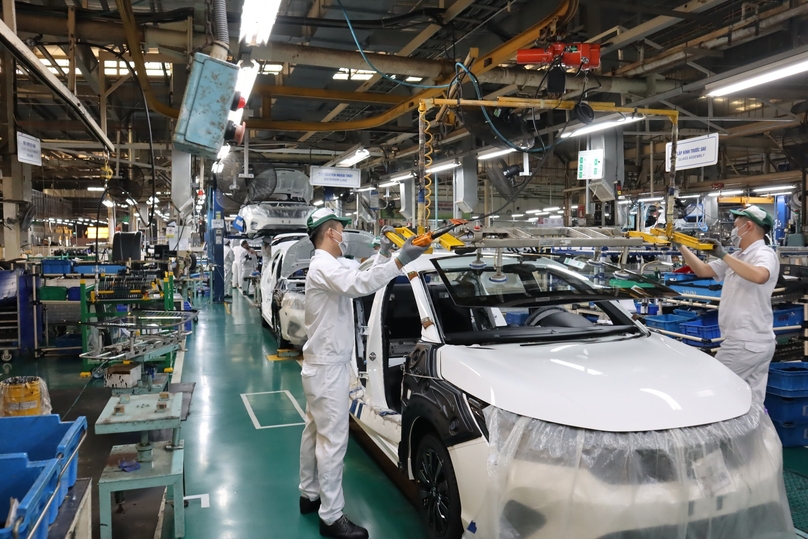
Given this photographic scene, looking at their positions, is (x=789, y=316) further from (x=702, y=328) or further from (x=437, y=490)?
(x=437, y=490)

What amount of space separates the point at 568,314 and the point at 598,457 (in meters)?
1.79

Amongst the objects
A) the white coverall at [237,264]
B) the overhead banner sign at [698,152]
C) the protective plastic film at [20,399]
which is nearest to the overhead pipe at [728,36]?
the overhead banner sign at [698,152]

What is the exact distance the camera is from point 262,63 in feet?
24.3

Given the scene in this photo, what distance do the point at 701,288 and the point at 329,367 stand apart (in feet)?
13.1

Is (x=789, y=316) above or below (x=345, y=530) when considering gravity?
above

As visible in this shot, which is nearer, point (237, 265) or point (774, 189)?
point (774, 189)

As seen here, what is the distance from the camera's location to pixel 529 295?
3141 millimetres

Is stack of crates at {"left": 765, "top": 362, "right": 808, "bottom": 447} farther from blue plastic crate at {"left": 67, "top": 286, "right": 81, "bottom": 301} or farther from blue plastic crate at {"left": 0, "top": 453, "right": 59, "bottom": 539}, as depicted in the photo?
blue plastic crate at {"left": 67, "top": 286, "right": 81, "bottom": 301}

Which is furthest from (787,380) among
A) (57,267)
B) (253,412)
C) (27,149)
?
(27,149)

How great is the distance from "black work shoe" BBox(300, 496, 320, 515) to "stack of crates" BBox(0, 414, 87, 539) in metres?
1.44

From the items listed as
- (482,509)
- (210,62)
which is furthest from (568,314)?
(210,62)

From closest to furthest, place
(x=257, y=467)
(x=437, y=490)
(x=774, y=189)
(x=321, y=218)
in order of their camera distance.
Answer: (x=437, y=490) → (x=321, y=218) → (x=257, y=467) → (x=774, y=189)

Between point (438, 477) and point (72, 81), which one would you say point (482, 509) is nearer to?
point (438, 477)

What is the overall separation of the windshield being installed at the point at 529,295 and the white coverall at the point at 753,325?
3.28ft
